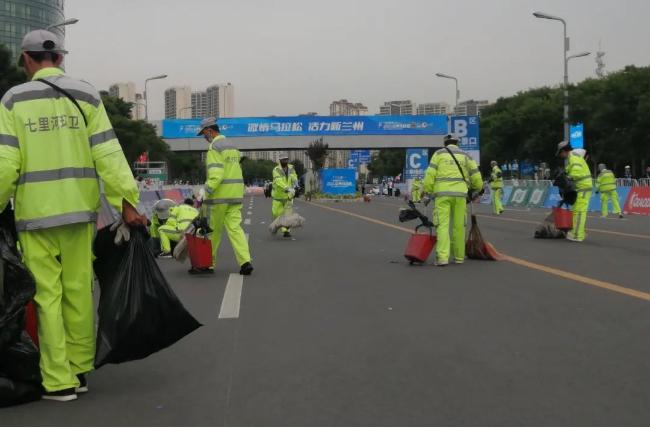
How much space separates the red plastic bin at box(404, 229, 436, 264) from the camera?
10.8 metres

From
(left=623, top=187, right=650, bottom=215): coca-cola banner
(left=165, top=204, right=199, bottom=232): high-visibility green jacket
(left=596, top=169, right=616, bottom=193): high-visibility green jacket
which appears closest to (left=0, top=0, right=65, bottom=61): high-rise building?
(left=623, top=187, right=650, bottom=215): coca-cola banner

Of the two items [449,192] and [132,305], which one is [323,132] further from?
[132,305]

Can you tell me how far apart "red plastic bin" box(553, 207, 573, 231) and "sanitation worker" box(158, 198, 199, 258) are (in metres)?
6.41

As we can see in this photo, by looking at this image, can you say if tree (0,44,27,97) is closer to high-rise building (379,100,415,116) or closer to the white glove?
the white glove

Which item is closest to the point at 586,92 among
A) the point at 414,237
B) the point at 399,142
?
the point at 399,142

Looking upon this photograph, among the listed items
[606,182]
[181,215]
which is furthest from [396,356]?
[606,182]

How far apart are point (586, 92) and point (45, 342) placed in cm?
5150

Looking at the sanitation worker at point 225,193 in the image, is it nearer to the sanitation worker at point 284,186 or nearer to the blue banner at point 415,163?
the sanitation worker at point 284,186

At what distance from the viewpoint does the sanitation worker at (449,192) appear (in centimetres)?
1076

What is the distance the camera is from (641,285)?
8461 millimetres

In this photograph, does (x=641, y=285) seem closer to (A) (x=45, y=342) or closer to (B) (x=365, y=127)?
(A) (x=45, y=342)

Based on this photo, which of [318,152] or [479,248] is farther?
[318,152]

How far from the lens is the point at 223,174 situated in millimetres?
9883

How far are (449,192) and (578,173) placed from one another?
4382 mm
